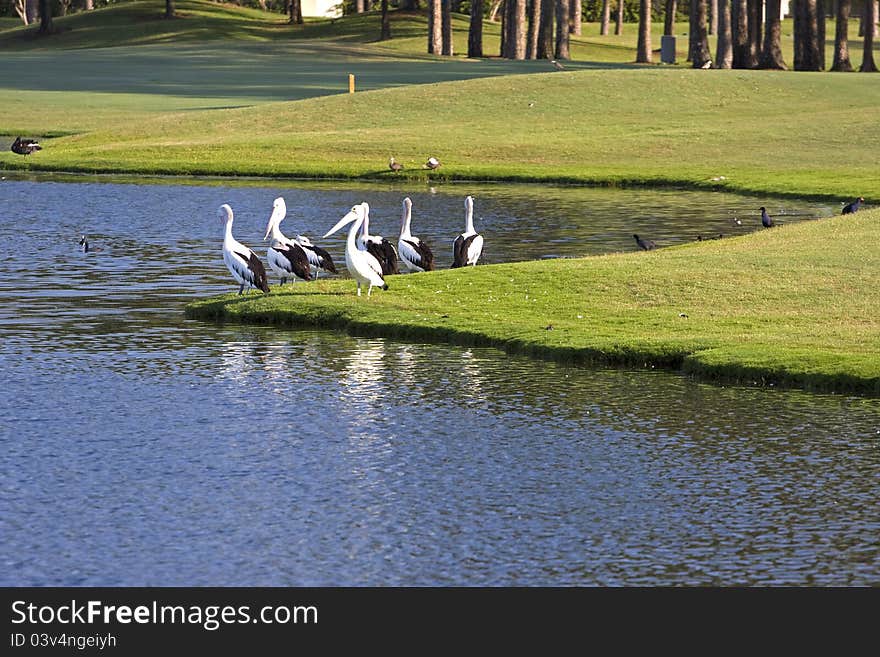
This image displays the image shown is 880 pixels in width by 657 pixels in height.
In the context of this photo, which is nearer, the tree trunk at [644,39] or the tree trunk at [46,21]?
the tree trunk at [644,39]

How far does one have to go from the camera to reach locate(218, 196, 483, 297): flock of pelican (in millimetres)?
21625

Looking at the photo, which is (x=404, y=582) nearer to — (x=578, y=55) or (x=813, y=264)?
(x=813, y=264)

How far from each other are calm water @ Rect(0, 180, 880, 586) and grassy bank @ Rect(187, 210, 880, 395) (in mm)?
465

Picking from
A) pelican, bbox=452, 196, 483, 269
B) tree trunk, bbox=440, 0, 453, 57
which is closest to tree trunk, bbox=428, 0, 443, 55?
tree trunk, bbox=440, 0, 453, 57

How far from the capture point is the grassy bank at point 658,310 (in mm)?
17703

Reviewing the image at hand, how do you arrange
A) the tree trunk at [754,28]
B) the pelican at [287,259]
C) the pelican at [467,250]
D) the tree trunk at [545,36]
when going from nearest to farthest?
the pelican at [287,259] < the pelican at [467,250] < the tree trunk at [754,28] < the tree trunk at [545,36]

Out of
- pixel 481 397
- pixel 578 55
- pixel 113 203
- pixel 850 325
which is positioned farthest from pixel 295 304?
pixel 578 55

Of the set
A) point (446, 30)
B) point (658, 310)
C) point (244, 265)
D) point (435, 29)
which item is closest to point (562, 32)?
point (435, 29)

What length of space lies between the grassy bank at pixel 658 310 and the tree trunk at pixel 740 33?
48046mm

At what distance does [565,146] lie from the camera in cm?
5372

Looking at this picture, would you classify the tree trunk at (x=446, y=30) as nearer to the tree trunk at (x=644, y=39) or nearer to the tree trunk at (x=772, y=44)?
the tree trunk at (x=644, y=39)

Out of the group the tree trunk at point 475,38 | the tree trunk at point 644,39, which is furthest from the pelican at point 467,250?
the tree trunk at point 475,38

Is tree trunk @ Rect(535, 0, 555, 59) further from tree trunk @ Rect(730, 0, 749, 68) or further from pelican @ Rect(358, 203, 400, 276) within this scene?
pelican @ Rect(358, 203, 400, 276)

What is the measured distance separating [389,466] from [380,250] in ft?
32.8
